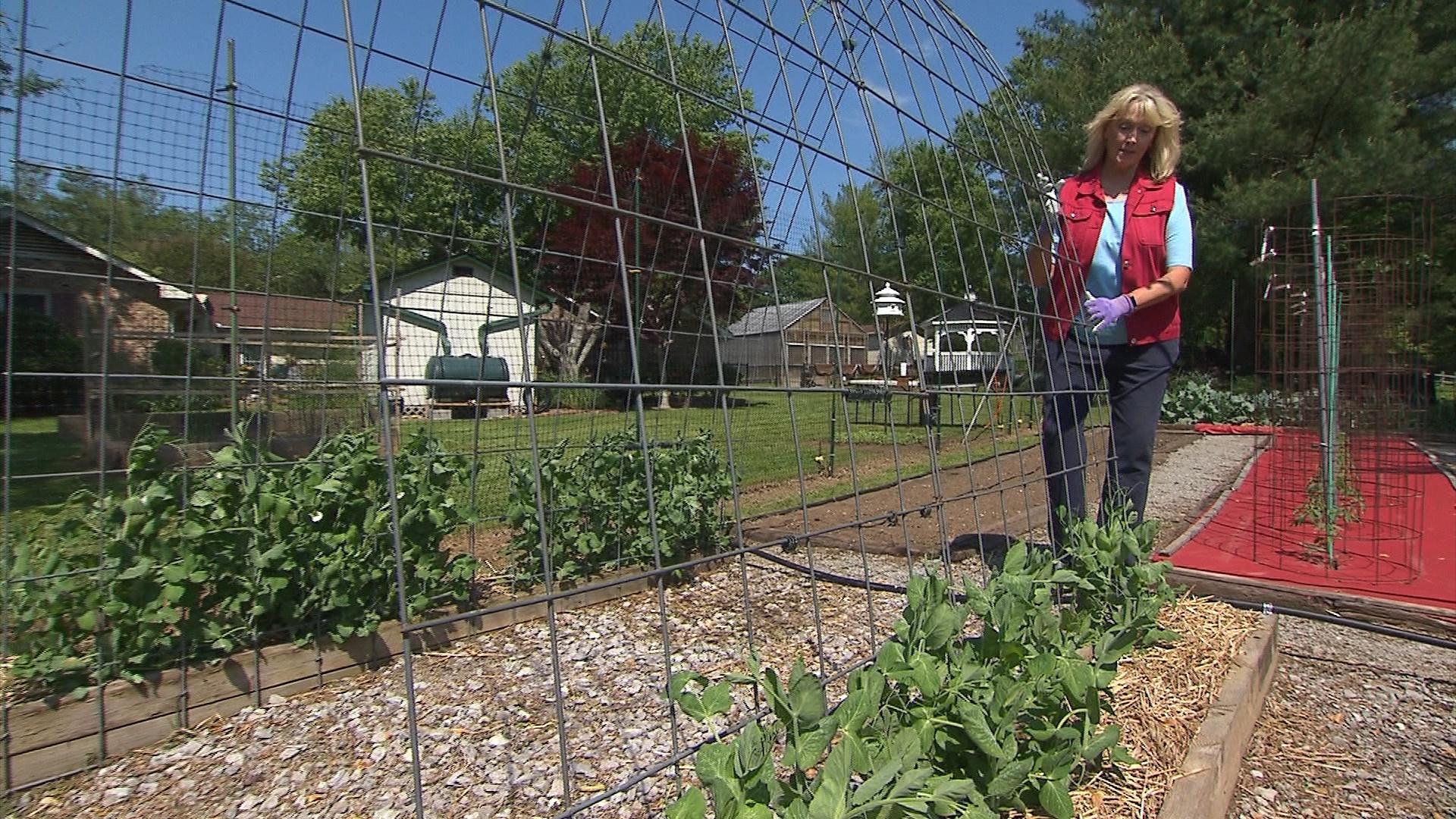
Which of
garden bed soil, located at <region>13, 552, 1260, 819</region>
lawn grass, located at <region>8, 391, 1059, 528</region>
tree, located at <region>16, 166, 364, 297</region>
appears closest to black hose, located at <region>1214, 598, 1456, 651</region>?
garden bed soil, located at <region>13, 552, 1260, 819</region>

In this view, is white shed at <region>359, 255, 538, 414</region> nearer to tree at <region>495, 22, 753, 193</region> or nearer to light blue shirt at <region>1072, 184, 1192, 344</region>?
tree at <region>495, 22, 753, 193</region>

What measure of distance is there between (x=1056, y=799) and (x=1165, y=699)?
2.56 feet

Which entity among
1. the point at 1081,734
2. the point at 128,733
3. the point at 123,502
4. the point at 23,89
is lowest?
the point at 128,733

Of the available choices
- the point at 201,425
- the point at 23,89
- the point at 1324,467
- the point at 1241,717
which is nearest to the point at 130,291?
the point at 201,425

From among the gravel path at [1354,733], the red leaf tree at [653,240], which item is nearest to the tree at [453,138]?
the red leaf tree at [653,240]

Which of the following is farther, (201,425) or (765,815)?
(201,425)

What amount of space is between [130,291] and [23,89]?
186cm

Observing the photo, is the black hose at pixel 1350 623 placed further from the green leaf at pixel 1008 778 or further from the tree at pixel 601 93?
the tree at pixel 601 93

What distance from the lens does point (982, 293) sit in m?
28.7

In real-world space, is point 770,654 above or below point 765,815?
below

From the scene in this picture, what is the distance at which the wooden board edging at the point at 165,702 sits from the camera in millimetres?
2021

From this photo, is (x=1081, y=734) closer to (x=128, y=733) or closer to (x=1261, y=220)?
(x=128, y=733)

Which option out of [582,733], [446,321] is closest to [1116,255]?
[582,733]

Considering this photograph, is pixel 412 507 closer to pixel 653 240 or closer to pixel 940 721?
pixel 940 721
